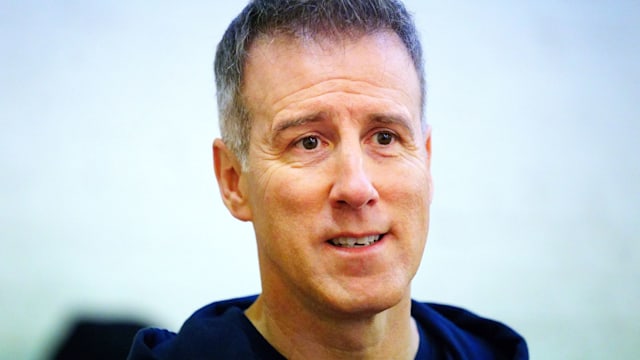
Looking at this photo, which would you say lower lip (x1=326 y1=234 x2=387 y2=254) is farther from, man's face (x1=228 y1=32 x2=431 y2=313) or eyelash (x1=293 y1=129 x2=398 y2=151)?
eyelash (x1=293 y1=129 x2=398 y2=151)

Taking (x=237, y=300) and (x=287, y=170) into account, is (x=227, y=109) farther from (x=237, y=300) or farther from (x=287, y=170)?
(x=237, y=300)

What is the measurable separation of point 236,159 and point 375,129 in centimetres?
41

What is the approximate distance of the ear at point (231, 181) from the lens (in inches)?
78.6

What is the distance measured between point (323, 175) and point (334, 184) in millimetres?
43

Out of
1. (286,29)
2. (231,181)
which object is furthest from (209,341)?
(286,29)

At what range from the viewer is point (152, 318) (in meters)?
2.97

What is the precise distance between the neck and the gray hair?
0.41 metres

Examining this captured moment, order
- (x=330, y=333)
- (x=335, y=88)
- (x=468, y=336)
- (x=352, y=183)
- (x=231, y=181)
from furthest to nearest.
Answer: (x=468, y=336), (x=231, y=181), (x=330, y=333), (x=335, y=88), (x=352, y=183)

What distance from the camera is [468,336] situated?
2346 millimetres

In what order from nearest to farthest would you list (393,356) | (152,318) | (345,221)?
(345,221) → (393,356) → (152,318)

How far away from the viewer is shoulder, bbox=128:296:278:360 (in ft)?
6.35

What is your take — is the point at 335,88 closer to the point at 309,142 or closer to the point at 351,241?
the point at 309,142

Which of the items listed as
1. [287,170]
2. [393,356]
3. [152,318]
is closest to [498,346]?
[393,356]

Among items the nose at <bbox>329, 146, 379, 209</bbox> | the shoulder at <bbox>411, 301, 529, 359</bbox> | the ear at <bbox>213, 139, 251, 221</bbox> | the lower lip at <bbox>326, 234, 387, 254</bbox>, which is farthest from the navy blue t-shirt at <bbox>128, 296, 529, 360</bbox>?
the nose at <bbox>329, 146, 379, 209</bbox>
